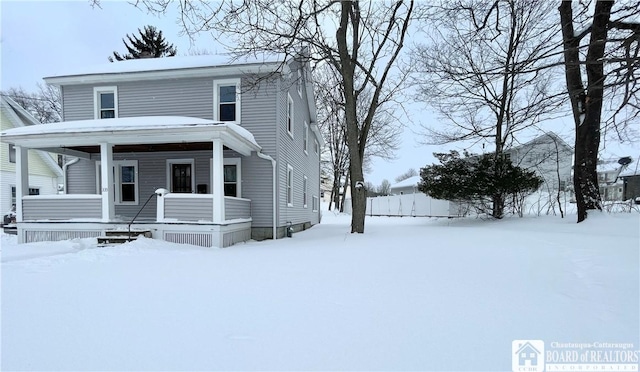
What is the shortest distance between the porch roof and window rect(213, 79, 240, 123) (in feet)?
5.80

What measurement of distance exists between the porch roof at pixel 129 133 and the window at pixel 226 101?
1768 mm

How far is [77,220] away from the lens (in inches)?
328

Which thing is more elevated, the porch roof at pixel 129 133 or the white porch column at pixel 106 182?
the porch roof at pixel 129 133

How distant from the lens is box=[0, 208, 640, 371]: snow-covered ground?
2.19m

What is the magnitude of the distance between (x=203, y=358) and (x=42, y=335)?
1.43 metres

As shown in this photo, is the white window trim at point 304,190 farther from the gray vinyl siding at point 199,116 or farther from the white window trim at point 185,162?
the white window trim at point 185,162

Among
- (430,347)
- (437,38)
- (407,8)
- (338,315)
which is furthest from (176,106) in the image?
(437,38)

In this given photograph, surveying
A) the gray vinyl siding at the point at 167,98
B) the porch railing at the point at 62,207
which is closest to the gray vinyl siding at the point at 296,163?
the gray vinyl siding at the point at 167,98

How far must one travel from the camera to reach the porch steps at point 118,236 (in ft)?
24.8

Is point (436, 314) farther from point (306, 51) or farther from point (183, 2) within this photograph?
point (306, 51)

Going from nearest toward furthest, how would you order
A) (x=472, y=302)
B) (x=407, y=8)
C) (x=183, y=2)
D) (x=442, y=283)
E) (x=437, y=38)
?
(x=472, y=302)
(x=442, y=283)
(x=183, y=2)
(x=407, y=8)
(x=437, y=38)

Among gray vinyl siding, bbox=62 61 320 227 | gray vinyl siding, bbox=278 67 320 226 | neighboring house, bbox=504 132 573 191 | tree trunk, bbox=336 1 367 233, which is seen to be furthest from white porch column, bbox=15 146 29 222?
neighboring house, bbox=504 132 573 191

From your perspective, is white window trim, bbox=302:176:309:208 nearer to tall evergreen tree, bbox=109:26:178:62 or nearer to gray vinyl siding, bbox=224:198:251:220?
gray vinyl siding, bbox=224:198:251:220

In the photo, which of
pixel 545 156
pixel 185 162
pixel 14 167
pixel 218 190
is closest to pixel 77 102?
pixel 185 162
